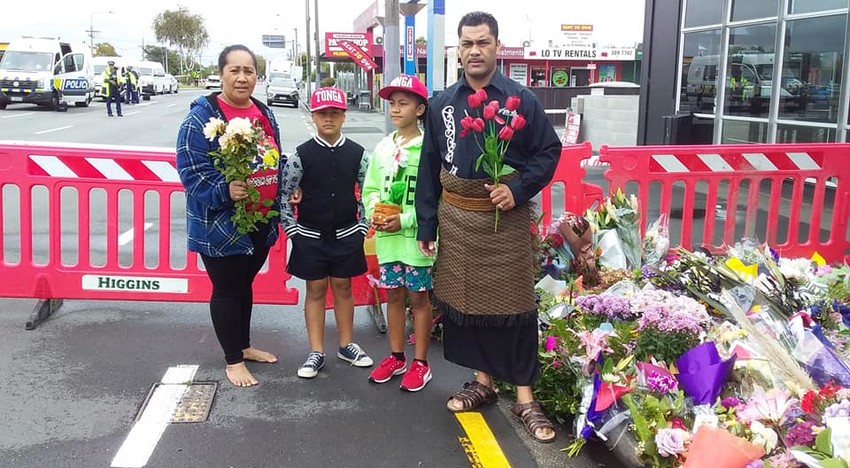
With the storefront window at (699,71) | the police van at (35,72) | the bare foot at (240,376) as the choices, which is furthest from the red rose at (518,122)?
the police van at (35,72)

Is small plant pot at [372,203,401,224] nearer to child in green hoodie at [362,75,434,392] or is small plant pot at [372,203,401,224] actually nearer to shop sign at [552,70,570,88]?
child in green hoodie at [362,75,434,392]

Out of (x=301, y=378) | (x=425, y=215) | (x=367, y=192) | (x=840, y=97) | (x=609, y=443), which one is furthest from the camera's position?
(x=840, y=97)

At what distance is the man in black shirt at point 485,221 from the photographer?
3520 millimetres

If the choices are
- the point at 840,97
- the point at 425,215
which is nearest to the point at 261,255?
the point at 425,215

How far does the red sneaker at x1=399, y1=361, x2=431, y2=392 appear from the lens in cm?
418

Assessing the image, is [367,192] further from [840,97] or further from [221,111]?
[840,97]

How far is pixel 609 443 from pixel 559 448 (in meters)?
0.36

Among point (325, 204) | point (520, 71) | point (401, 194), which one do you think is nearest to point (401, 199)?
point (401, 194)

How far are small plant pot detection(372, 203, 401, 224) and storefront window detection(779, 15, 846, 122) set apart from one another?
931 centimetres

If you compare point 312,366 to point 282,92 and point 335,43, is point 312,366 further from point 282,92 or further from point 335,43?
point 282,92

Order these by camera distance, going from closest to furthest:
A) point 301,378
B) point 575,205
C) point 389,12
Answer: point 301,378
point 575,205
point 389,12

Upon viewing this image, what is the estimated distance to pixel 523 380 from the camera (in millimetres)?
3748

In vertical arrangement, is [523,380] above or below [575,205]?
below

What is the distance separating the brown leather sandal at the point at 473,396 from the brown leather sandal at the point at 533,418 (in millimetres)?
219
